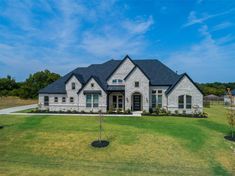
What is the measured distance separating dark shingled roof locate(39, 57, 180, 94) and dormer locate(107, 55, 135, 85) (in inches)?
37.2

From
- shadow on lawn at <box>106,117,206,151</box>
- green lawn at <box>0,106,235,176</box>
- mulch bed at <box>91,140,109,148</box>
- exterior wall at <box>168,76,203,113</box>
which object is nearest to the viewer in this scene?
green lawn at <box>0,106,235,176</box>

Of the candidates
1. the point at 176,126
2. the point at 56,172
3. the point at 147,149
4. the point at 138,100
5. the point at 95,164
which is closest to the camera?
the point at 56,172

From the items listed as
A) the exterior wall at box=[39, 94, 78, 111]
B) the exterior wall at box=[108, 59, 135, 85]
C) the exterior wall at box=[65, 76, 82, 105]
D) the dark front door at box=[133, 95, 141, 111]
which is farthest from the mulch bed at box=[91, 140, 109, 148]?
the exterior wall at box=[108, 59, 135, 85]

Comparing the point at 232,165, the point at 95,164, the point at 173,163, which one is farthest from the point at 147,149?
the point at 232,165

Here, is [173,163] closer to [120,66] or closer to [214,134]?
[214,134]

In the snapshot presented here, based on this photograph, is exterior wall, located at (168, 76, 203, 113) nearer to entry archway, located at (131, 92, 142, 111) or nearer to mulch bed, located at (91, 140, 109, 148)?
entry archway, located at (131, 92, 142, 111)

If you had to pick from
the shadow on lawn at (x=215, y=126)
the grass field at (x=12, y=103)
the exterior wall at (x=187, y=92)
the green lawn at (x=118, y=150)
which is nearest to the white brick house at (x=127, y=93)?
the exterior wall at (x=187, y=92)

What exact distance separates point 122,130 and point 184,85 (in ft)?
47.4

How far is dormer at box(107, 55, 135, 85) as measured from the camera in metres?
33.0

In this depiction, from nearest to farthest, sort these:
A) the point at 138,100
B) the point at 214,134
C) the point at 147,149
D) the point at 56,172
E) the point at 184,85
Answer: the point at 56,172 < the point at 147,149 < the point at 214,134 < the point at 184,85 < the point at 138,100

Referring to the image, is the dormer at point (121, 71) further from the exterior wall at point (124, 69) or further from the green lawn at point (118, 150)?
the green lawn at point (118, 150)

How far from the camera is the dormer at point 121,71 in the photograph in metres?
33.0

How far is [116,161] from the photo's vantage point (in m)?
13.5

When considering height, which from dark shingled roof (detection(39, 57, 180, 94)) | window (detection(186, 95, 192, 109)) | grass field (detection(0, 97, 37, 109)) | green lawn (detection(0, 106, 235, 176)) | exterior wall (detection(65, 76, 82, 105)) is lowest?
green lawn (detection(0, 106, 235, 176))
